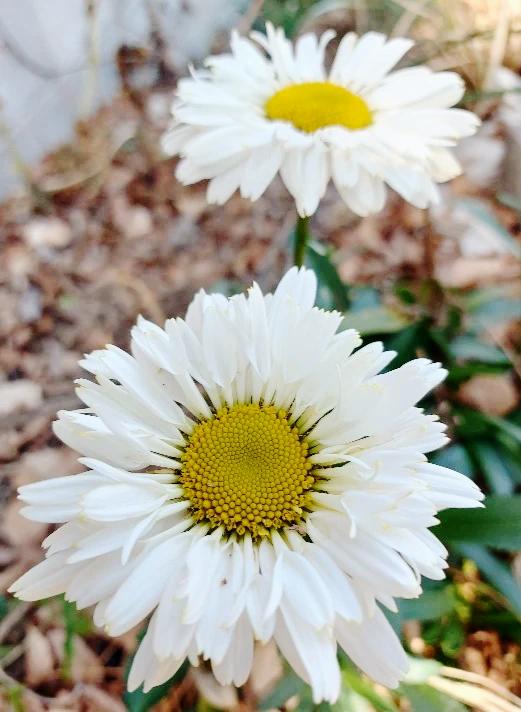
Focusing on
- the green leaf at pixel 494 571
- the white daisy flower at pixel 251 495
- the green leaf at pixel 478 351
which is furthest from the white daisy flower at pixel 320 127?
the green leaf at pixel 494 571

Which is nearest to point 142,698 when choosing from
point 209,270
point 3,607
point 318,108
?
point 3,607

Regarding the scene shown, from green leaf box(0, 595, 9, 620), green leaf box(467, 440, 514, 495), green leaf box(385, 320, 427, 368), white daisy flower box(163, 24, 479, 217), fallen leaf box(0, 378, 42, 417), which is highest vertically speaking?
white daisy flower box(163, 24, 479, 217)

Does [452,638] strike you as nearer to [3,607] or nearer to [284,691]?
[284,691]

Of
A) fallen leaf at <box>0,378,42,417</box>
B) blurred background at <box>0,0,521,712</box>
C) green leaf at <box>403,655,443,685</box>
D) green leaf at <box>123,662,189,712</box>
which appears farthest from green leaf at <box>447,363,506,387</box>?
fallen leaf at <box>0,378,42,417</box>

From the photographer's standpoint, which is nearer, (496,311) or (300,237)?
(300,237)

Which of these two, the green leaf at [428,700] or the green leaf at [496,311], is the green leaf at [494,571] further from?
the green leaf at [496,311]

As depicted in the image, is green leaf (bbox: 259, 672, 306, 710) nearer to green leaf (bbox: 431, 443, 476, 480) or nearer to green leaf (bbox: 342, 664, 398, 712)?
green leaf (bbox: 342, 664, 398, 712)

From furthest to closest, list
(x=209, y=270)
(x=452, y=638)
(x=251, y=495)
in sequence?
(x=209, y=270), (x=452, y=638), (x=251, y=495)
